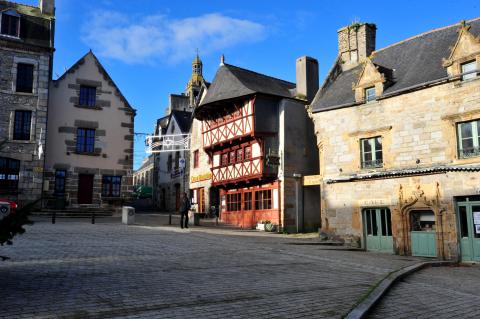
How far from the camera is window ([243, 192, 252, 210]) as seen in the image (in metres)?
23.6

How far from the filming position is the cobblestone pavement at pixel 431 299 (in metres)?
6.02

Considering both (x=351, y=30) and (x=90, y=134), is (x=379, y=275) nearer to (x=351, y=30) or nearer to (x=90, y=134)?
(x=351, y=30)

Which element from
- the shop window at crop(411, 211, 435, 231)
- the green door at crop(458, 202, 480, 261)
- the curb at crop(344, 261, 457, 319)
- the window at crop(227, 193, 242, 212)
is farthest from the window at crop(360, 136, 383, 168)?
the window at crop(227, 193, 242, 212)

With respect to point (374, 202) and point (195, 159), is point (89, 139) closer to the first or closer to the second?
Result: point (195, 159)

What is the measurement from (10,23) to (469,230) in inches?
962

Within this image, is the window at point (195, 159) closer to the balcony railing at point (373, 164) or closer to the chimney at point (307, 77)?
the chimney at point (307, 77)

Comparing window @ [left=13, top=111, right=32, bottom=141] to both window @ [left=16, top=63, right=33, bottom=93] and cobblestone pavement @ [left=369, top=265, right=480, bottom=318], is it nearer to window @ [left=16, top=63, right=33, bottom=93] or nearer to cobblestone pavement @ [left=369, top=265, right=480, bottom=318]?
window @ [left=16, top=63, right=33, bottom=93]

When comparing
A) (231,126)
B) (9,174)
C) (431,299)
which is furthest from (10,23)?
(431,299)

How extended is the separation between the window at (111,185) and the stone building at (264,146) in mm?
5842

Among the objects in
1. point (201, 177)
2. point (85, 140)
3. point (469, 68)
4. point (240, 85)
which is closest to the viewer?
point (469, 68)

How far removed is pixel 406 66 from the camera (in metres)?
18.0

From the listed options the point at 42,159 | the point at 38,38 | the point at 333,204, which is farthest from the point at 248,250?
the point at 38,38

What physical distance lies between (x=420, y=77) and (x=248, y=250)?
10.0 m

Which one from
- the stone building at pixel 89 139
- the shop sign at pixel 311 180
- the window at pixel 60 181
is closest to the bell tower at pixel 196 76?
the stone building at pixel 89 139
